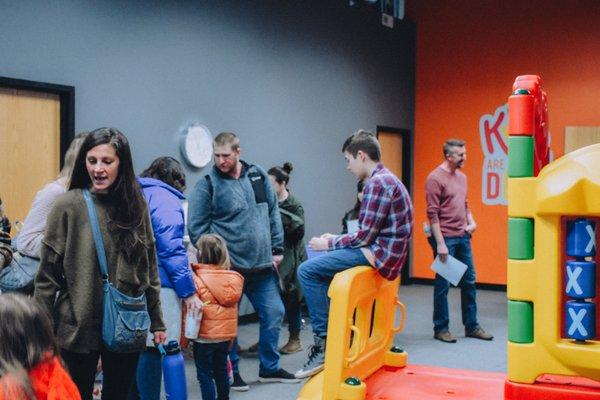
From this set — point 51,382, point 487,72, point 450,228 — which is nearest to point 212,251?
point 51,382

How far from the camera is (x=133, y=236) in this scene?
9.17ft

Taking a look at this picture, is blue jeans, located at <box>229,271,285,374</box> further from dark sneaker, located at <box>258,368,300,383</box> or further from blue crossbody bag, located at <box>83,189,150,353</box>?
blue crossbody bag, located at <box>83,189,150,353</box>

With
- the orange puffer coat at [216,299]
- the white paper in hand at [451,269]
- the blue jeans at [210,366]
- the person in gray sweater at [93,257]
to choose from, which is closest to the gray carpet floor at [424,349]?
the blue jeans at [210,366]

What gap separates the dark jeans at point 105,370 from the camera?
2.74 metres

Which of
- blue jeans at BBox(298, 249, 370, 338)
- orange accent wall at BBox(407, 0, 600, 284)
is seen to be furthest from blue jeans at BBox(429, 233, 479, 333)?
orange accent wall at BBox(407, 0, 600, 284)

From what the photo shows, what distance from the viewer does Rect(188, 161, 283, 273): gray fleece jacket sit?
15.5 ft

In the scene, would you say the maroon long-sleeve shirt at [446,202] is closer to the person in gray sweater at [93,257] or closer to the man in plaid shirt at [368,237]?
the man in plaid shirt at [368,237]

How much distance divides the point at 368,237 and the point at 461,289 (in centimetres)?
292

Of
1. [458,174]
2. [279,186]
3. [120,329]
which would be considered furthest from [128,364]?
[458,174]

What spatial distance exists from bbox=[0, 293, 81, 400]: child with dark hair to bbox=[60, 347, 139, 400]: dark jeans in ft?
2.41

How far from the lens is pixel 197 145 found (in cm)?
643

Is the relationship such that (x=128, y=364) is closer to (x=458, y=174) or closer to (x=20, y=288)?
(x=20, y=288)

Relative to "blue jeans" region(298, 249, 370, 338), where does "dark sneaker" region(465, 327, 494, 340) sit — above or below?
below

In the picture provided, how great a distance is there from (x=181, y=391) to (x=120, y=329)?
0.79m
